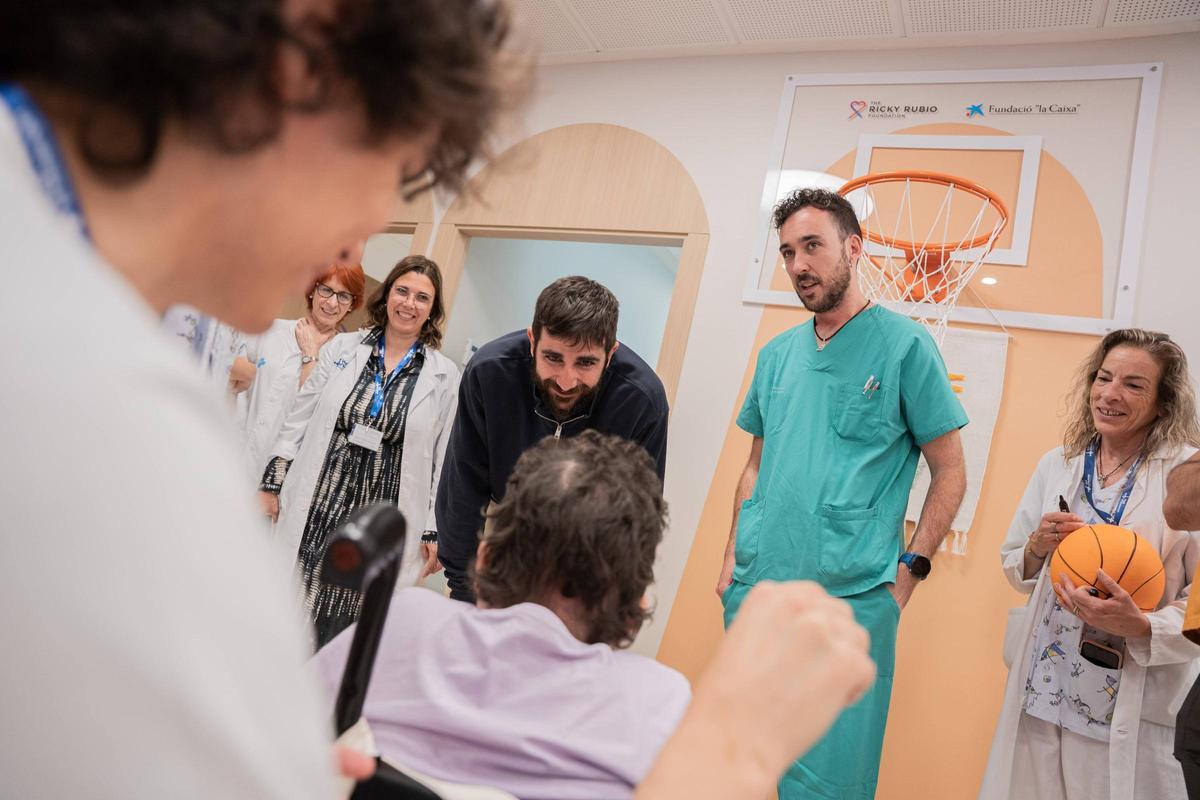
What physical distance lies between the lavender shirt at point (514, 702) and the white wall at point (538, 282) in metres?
3.39

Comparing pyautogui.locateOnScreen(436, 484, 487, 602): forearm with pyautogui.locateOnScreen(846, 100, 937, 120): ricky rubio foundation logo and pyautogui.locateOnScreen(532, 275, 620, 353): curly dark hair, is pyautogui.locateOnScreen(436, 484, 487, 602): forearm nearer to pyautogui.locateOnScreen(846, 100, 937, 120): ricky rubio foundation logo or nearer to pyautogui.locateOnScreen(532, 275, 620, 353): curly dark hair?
pyautogui.locateOnScreen(532, 275, 620, 353): curly dark hair

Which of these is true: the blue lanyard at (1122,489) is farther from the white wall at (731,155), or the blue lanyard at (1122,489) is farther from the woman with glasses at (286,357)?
the woman with glasses at (286,357)

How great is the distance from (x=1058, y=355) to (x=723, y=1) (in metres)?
2.02

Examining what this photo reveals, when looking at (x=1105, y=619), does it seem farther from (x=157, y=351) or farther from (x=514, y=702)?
(x=157, y=351)

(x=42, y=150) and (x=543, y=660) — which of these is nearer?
(x=42, y=150)

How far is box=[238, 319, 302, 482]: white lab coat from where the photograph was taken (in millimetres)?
3002

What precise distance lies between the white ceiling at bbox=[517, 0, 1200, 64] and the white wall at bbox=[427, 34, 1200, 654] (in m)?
0.06

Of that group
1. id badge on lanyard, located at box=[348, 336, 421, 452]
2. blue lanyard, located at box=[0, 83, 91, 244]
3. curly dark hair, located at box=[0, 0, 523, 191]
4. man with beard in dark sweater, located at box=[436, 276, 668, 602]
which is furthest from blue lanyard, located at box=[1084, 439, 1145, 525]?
blue lanyard, located at box=[0, 83, 91, 244]

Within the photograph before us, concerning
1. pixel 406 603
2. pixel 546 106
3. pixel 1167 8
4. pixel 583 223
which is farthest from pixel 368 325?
pixel 1167 8

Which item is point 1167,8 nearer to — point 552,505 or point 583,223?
point 583,223

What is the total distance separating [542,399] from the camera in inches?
84.8

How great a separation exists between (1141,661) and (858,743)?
Answer: 0.76 m

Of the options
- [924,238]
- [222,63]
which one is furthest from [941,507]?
[222,63]

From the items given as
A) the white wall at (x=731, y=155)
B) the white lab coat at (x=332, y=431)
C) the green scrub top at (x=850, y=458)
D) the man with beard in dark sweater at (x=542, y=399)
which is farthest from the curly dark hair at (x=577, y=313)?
the white wall at (x=731, y=155)
